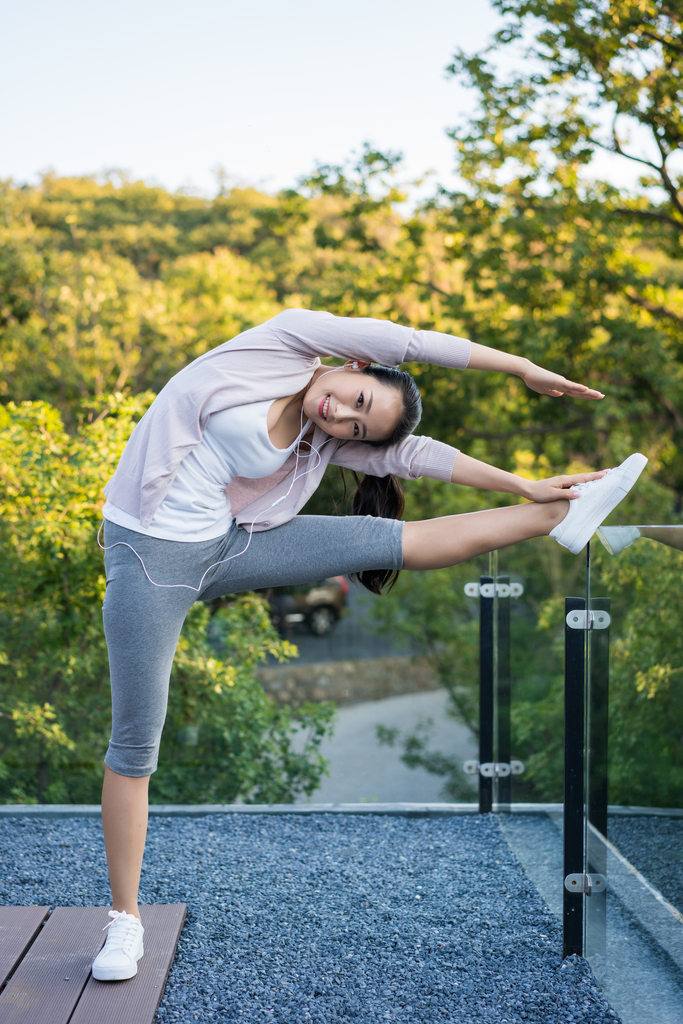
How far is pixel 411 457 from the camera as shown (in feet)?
5.95

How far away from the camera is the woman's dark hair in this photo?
1.72m

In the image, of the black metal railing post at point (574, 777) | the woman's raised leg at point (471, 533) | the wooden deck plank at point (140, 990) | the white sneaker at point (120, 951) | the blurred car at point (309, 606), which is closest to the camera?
the wooden deck plank at point (140, 990)

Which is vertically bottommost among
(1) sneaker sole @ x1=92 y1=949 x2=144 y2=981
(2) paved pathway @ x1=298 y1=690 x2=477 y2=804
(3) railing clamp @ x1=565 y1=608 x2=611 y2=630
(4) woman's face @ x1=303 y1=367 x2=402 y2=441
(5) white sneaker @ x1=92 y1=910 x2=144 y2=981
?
(2) paved pathway @ x1=298 y1=690 x2=477 y2=804

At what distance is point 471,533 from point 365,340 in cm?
50

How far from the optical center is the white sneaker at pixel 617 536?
1.86m

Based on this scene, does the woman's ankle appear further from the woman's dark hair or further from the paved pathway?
the paved pathway

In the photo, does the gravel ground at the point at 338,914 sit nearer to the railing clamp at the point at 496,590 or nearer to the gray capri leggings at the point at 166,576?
the gray capri leggings at the point at 166,576

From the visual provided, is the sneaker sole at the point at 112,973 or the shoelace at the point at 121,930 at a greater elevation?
the shoelace at the point at 121,930

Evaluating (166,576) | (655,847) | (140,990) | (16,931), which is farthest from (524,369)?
(16,931)

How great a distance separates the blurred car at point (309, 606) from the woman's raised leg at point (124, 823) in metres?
2.32

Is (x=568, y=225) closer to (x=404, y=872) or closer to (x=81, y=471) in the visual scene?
(x=81, y=471)

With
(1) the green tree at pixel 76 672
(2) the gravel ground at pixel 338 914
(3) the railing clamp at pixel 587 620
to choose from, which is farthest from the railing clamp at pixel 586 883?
(1) the green tree at pixel 76 672

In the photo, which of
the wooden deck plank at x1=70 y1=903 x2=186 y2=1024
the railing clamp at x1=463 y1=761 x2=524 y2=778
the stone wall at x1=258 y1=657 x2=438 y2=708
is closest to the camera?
the wooden deck plank at x1=70 y1=903 x2=186 y2=1024

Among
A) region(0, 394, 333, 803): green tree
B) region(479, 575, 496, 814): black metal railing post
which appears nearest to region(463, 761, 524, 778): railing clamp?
region(479, 575, 496, 814): black metal railing post
